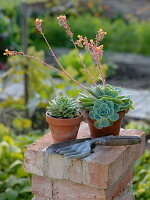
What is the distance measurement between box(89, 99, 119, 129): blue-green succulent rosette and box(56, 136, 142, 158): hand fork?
8 centimetres

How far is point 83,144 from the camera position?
2389 mm

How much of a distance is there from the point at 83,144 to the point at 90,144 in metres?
0.04

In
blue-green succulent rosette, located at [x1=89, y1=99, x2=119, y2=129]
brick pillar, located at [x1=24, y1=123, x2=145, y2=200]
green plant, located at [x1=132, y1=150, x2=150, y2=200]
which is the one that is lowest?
green plant, located at [x1=132, y1=150, x2=150, y2=200]

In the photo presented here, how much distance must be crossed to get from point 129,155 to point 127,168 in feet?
0.29

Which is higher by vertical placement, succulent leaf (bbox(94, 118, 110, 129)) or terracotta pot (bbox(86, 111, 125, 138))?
succulent leaf (bbox(94, 118, 110, 129))

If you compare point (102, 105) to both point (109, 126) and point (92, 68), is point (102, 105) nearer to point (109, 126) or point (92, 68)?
point (109, 126)

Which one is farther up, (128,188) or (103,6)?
(103,6)

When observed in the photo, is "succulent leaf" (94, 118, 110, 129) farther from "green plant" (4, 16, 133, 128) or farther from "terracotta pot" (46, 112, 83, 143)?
"terracotta pot" (46, 112, 83, 143)

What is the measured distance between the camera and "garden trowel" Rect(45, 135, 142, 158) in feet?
7.61

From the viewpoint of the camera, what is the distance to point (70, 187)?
2.43 meters

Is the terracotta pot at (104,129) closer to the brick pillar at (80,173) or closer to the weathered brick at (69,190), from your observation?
the brick pillar at (80,173)

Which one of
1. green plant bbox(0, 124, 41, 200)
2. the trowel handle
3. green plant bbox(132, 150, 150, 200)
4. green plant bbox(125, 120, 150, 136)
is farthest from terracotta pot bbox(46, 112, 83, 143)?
green plant bbox(125, 120, 150, 136)

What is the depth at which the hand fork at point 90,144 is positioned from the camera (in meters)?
2.31

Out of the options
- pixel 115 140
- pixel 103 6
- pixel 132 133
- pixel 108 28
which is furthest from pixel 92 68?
pixel 103 6
